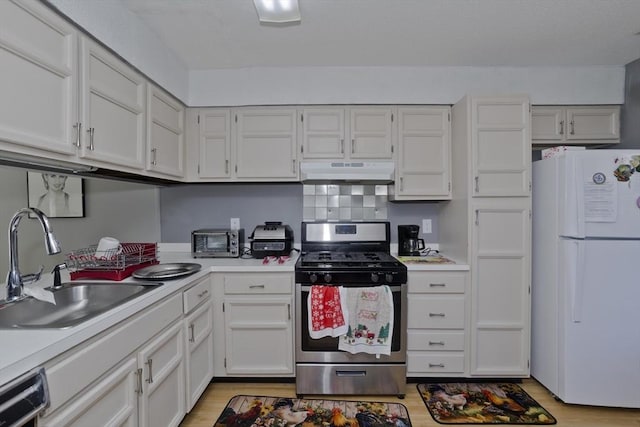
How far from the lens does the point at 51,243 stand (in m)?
1.20

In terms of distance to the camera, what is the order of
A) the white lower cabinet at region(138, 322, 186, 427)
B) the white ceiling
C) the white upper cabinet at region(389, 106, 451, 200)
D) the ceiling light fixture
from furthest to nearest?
1. the white upper cabinet at region(389, 106, 451, 200)
2. the white ceiling
3. the ceiling light fixture
4. the white lower cabinet at region(138, 322, 186, 427)

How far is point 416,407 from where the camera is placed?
192cm

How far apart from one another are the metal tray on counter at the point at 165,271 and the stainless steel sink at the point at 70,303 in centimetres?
10

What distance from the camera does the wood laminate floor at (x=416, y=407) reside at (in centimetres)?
178

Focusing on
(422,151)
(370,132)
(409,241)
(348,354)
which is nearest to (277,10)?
(370,132)

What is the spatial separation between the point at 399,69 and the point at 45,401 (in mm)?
2630

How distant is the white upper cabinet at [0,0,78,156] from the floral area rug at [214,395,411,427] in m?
1.68

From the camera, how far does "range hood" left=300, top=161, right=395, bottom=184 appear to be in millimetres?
2240

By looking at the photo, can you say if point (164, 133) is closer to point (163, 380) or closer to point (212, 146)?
point (212, 146)

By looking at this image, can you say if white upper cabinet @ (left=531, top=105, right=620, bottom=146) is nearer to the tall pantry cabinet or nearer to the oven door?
the tall pantry cabinet

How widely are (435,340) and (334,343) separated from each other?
0.72m

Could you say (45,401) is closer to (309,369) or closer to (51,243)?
(51,243)

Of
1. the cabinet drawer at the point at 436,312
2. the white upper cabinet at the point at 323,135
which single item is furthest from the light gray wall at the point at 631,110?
the white upper cabinet at the point at 323,135

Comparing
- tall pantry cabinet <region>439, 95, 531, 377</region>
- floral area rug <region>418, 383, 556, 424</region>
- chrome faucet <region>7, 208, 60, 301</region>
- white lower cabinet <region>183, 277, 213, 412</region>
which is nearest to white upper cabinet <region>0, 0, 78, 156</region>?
chrome faucet <region>7, 208, 60, 301</region>
